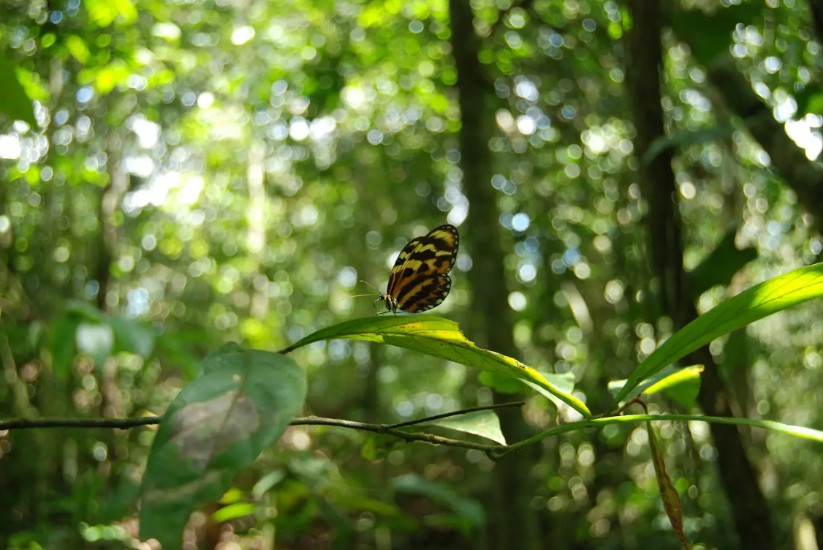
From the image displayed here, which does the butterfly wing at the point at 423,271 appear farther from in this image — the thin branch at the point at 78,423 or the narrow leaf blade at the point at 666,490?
the thin branch at the point at 78,423

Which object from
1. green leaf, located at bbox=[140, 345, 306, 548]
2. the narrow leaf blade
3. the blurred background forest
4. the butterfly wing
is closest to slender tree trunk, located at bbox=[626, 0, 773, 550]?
the blurred background forest

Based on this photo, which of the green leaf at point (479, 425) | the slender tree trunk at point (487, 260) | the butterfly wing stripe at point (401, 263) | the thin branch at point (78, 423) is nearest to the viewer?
the thin branch at point (78, 423)

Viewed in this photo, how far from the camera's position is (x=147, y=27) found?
267cm

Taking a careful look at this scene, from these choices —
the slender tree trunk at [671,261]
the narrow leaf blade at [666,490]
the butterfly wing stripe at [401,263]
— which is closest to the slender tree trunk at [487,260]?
the slender tree trunk at [671,261]

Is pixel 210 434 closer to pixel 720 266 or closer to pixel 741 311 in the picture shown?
pixel 741 311

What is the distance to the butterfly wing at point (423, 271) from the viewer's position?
1.07 meters

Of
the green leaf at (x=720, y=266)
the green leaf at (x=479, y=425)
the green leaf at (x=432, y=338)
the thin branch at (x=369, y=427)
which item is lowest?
the green leaf at (x=479, y=425)

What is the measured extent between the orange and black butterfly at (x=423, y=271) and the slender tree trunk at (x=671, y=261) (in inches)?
13.8

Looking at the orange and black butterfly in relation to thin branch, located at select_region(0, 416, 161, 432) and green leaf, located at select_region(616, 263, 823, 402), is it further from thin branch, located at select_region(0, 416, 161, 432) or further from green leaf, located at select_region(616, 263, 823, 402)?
thin branch, located at select_region(0, 416, 161, 432)

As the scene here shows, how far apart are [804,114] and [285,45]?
233cm

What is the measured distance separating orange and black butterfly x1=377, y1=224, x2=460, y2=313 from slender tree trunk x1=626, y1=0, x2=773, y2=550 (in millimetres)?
349

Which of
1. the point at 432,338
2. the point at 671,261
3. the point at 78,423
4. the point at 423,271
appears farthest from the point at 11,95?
the point at 671,261

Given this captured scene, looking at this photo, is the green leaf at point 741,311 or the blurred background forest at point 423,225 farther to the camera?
the blurred background forest at point 423,225

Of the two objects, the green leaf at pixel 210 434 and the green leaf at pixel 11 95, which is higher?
the green leaf at pixel 11 95
